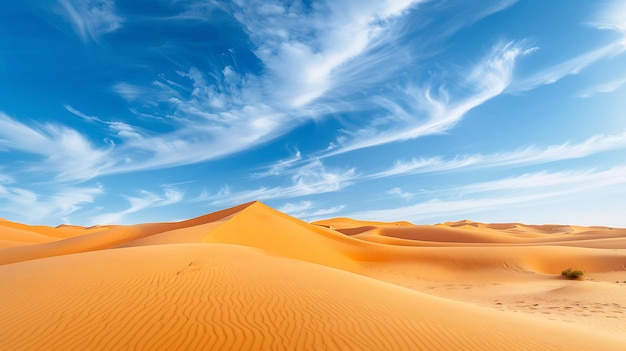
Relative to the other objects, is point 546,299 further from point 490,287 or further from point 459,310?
point 459,310

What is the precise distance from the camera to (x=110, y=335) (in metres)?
6.16

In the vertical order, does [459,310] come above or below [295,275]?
below

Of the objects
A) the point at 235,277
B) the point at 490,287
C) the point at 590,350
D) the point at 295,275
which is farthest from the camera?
the point at 490,287

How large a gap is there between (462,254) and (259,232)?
16605 mm

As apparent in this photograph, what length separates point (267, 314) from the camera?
7.36 meters

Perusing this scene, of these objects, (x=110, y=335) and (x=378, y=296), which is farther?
(x=378, y=296)

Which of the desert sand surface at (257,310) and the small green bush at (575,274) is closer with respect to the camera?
the desert sand surface at (257,310)

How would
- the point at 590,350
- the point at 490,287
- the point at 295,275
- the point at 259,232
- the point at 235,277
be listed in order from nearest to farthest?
the point at 590,350 < the point at 235,277 < the point at 295,275 < the point at 490,287 < the point at 259,232

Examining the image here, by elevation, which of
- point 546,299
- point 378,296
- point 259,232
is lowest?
point 546,299

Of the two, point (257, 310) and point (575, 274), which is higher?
point (257, 310)

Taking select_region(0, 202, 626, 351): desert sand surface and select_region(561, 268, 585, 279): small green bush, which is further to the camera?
select_region(561, 268, 585, 279): small green bush

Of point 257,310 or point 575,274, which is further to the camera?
point 575,274

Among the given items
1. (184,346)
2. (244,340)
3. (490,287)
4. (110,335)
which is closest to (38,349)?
(110,335)

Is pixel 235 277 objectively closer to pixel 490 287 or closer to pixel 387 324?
pixel 387 324
